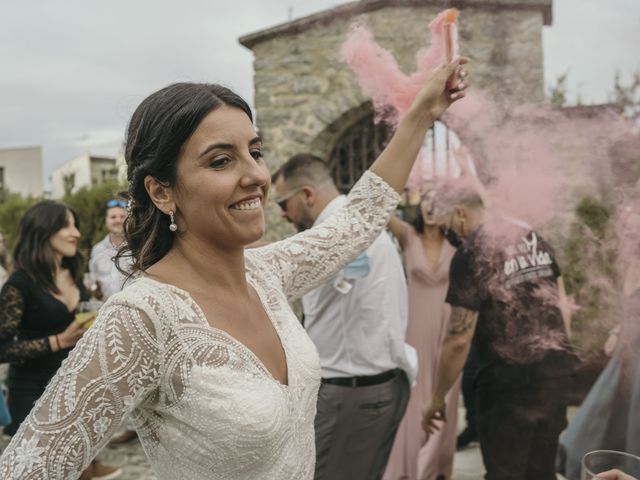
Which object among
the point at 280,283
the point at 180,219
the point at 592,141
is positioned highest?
the point at 592,141

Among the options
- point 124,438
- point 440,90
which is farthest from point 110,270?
point 440,90

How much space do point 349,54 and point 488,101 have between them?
942 millimetres

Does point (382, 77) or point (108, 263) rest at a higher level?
point (382, 77)

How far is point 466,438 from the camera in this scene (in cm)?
478

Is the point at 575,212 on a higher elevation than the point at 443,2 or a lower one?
lower

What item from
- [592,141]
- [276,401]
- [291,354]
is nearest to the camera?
[276,401]

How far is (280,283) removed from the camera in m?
1.76

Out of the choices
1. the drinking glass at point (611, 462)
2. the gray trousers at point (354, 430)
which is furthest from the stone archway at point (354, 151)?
the drinking glass at point (611, 462)

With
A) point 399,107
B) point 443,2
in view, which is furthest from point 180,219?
point 443,2

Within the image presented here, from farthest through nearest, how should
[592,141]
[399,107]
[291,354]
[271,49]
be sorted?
1. [271,49]
2. [399,107]
3. [592,141]
4. [291,354]

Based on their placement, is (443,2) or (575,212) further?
(443,2)

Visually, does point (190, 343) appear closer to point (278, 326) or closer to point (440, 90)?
point (278, 326)

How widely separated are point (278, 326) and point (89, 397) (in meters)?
0.53

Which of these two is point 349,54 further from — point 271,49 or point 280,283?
point 271,49
